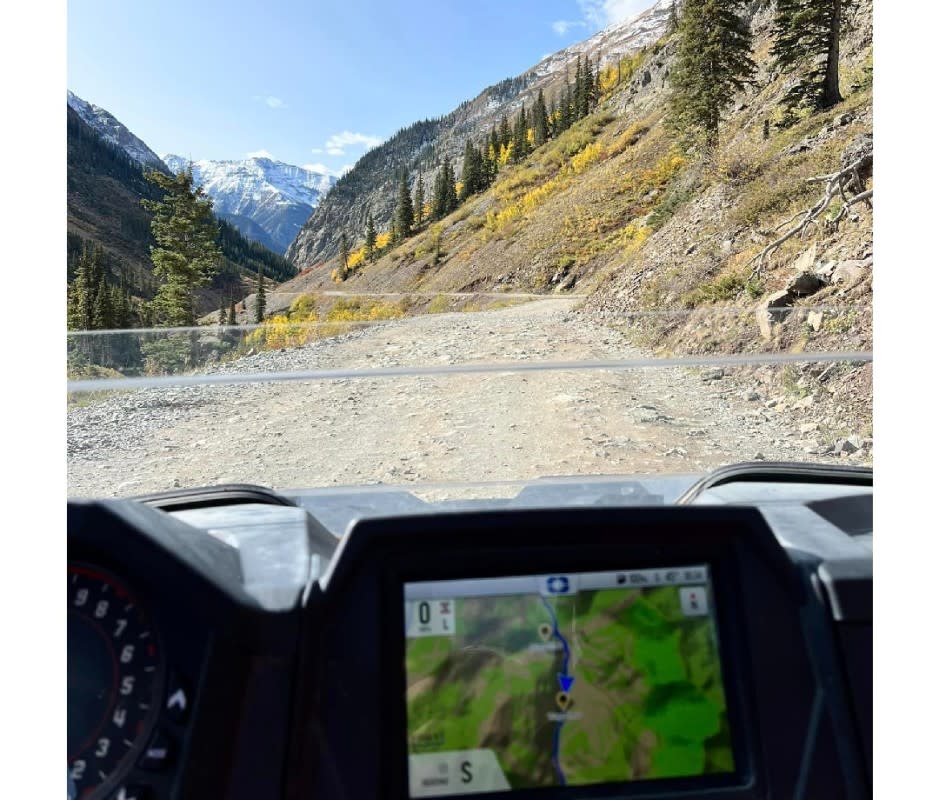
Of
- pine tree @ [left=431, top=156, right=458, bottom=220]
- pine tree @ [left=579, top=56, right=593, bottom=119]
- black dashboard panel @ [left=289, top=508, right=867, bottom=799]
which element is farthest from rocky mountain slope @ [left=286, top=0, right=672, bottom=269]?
black dashboard panel @ [left=289, top=508, right=867, bottom=799]

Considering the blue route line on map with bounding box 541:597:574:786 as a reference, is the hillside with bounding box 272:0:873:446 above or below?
above

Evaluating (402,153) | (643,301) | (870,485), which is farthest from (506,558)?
(402,153)

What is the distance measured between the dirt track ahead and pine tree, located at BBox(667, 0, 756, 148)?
27.1 meters

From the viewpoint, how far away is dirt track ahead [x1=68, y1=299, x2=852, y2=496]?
402cm

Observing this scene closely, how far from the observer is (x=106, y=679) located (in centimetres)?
118

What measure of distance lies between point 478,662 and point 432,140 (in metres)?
185

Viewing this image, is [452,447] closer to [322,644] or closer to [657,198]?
[322,644]

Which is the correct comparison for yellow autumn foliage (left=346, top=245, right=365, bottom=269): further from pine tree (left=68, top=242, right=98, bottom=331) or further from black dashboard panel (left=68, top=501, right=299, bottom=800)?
black dashboard panel (left=68, top=501, right=299, bottom=800)

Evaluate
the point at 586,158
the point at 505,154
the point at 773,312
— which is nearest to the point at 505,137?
the point at 505,154

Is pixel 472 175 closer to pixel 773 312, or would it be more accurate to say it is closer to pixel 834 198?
pixel 834 198

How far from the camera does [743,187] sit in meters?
22.5

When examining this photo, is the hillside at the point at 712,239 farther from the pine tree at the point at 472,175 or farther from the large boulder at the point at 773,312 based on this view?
the pine tree at the point at 472,175

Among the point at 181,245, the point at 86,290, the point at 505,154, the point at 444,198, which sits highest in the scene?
the point at 505,154
